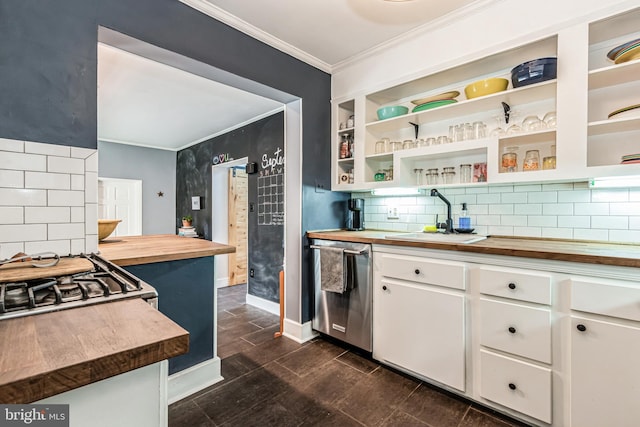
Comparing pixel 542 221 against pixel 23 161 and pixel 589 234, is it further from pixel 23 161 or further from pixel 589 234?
pixel 23 161

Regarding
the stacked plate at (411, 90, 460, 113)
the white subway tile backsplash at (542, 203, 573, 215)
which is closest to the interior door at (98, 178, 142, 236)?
the stacked plate at (411, 90, 460, 113)

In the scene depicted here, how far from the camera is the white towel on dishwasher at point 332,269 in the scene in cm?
232

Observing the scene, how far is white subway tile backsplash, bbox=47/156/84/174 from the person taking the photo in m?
1.43

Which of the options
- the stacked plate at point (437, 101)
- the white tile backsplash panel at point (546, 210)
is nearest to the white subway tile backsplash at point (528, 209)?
the white tile backsplash panel at point (546, 210)

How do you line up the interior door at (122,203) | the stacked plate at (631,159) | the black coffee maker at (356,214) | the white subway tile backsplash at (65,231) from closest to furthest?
1. the white subway tile backsplash at (65,231)
2. the stacked plate at (631,159)
3. the black coffee maker at (356,214)
4. the interior door at (122,203)


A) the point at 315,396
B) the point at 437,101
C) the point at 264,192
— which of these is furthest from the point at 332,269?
the point at 264,192

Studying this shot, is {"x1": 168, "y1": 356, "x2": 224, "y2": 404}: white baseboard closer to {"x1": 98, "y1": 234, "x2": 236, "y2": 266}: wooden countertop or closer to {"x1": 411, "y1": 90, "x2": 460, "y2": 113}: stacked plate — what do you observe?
{"x1": 98, "y1": 234, "x2": 236, "y2": 266}: wooden countertop

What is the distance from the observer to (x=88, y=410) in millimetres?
593

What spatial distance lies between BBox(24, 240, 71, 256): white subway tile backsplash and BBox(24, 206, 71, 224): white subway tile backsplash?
97 mm

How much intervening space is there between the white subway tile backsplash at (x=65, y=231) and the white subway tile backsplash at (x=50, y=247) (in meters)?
0.02

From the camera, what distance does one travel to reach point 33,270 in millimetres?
1059

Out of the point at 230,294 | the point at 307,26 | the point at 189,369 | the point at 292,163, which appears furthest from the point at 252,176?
the point at 189,369

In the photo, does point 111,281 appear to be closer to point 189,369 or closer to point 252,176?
point 189,369

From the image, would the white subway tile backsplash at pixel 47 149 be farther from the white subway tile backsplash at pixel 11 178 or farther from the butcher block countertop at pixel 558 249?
the butcher block countertop at pixel 558 249
